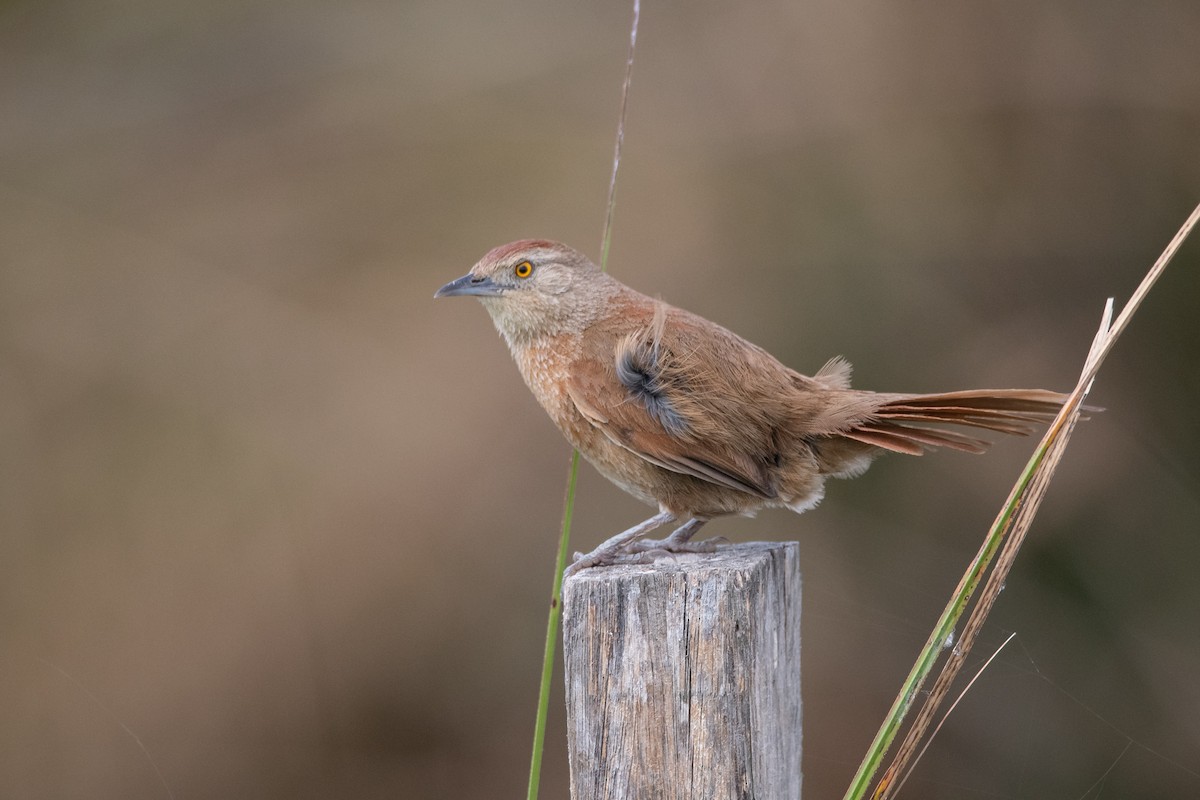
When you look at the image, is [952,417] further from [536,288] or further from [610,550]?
[536,288]

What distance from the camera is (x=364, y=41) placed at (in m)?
7.66

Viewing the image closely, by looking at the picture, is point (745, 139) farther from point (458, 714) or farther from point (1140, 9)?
point (458, 714)

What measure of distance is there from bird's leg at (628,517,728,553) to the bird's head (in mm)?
695

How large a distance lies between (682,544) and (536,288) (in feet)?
3.17

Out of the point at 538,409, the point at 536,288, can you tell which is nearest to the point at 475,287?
the point at 536,288

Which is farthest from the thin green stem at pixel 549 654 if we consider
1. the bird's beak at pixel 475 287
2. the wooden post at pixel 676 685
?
the bird's beak at pixel 475 287

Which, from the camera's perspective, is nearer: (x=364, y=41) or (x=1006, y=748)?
(x=1006, y=748)

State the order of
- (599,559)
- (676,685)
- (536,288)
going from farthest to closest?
(536,288) → (599,559) → (676,685)

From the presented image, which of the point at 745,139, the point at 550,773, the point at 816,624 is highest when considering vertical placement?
the point at 745,139

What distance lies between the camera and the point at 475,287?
12.4ft

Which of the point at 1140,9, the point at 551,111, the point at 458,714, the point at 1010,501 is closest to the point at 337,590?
the point at 458,714

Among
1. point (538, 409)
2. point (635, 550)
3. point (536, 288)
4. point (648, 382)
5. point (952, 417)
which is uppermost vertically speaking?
point (536, 288)

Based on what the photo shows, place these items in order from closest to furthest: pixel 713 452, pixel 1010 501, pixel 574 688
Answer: pixel 1010 501 < pixel 574 688 < pixel 713 452

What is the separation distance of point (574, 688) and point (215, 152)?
5.77 meters
